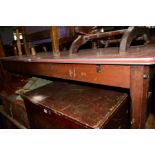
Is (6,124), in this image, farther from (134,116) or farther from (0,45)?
(134,116)

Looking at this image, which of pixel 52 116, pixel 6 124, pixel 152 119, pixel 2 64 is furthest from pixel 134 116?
pixel 2 64

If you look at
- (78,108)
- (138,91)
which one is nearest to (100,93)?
(78,108)

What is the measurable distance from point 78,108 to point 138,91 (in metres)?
0.41

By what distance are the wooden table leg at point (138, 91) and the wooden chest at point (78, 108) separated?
0.34ft

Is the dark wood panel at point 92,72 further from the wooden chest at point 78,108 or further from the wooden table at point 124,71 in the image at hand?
the wooden chest at point 78,108

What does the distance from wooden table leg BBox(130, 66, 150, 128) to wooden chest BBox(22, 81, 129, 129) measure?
0.10 m

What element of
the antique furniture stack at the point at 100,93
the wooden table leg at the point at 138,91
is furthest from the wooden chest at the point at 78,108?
the wooden table leg at the point at 138,91

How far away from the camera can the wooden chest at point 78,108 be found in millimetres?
808

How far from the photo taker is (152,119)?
4.96 ft

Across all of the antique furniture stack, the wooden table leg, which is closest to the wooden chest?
the antique furniture stack

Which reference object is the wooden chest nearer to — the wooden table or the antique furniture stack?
the antique furniture stack

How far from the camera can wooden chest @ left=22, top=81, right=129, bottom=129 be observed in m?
0.81

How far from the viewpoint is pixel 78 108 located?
0.94 m

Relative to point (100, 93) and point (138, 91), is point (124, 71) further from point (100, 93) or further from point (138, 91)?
point (100, 93)
